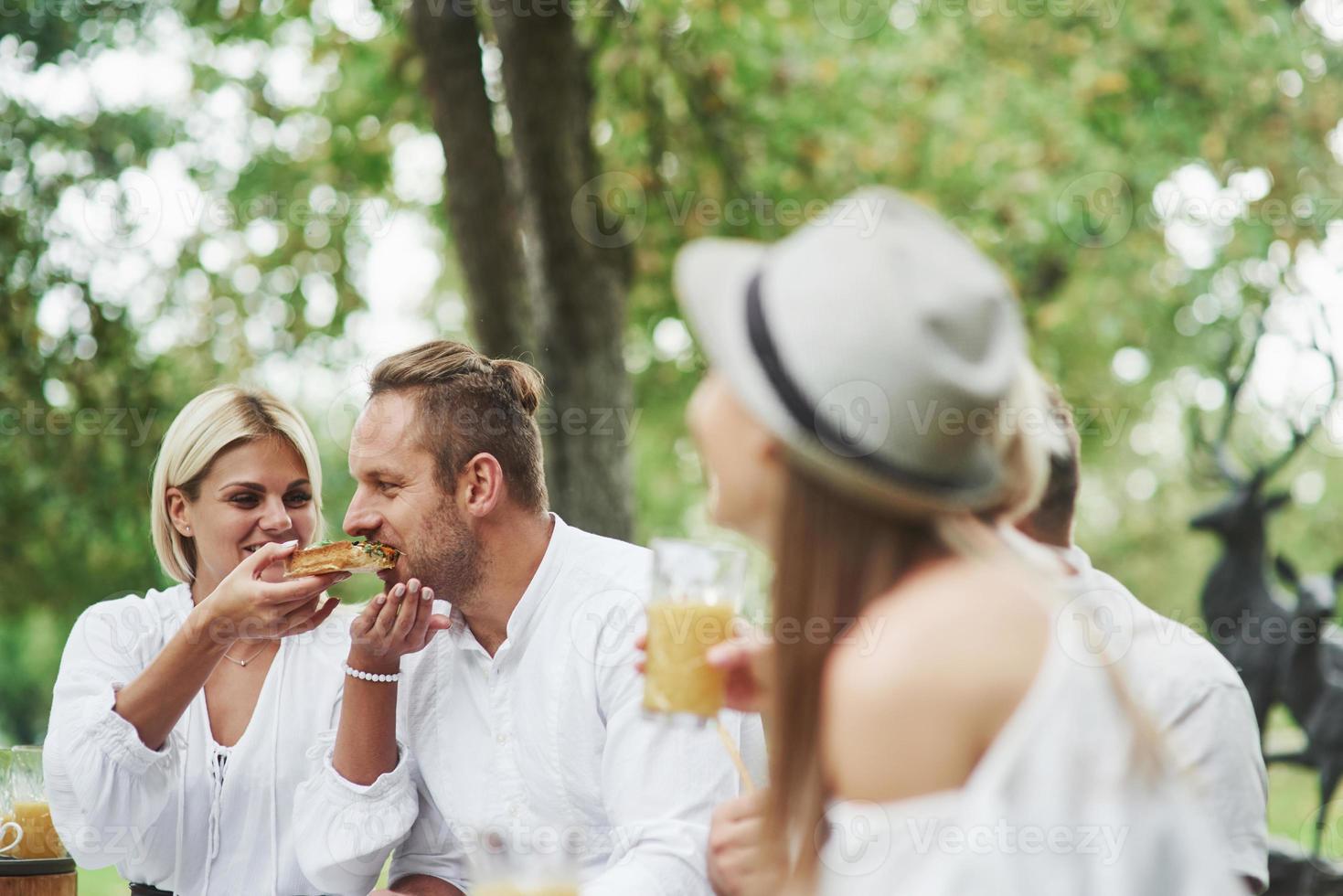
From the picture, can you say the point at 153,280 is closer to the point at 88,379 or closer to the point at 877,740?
the point at 88,379

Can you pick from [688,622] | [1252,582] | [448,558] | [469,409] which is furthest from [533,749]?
[1252,582]

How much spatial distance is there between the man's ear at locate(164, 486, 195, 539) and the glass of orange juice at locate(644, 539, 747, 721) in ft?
6.63

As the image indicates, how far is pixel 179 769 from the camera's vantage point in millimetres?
3639

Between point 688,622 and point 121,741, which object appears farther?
point 121,741

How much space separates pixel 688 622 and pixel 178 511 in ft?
7.06

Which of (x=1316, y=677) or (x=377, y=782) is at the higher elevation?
(x=377, y=782)

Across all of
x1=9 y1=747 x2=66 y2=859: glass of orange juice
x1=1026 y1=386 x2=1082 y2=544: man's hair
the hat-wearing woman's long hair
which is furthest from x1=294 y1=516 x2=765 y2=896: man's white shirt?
the hat-wearing woman's long hair

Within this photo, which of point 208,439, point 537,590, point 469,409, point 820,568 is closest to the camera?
point 820,568

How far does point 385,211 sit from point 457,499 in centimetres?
874

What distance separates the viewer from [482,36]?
370 inches

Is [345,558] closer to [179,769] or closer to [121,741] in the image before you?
[121,741]

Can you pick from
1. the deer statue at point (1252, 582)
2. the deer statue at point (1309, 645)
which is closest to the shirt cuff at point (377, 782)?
the deer statue at point (1252, 582)

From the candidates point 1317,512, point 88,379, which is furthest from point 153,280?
point 1317,512

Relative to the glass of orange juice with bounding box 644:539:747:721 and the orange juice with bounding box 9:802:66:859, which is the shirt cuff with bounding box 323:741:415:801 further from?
the glass of orange juice with bounding box 644:539:747:721
